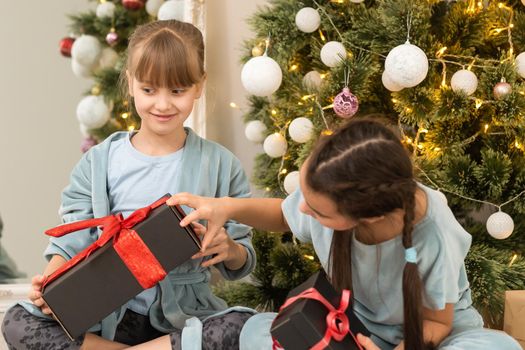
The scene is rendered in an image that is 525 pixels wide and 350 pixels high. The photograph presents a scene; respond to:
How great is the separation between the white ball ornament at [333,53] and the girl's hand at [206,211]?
1.73ft

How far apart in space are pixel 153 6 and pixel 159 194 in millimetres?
831

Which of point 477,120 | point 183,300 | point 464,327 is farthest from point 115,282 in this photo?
point 477,120

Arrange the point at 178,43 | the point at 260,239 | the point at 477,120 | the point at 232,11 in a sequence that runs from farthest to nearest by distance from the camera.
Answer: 1. the point at 232,11
2. the point at 260,239
3. the point at 477,120
4. the point at 178,43

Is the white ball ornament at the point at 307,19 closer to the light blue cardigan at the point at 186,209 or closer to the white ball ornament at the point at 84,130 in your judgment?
the light blue cardigan at the point at 186,209

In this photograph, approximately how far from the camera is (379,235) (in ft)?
4.40

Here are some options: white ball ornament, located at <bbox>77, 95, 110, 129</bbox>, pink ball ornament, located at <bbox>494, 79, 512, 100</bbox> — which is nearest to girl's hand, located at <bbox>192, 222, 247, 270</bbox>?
pink ball ornament, located at <bbox>494, 79, 512, 100</bbox>

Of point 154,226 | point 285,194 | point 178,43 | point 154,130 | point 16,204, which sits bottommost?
point 16,204

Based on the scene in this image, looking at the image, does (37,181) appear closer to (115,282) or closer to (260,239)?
(260,239)

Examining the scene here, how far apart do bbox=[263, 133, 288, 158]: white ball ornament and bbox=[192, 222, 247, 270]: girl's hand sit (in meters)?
0.37

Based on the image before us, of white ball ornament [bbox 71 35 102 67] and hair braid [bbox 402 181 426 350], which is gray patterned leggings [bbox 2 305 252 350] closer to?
hair braid [bbox 402 181 426 350]

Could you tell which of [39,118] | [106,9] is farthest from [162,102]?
[39,118]

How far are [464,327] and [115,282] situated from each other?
67 cm

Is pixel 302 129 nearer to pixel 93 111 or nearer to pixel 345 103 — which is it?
pixel 345 103

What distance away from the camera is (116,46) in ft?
7.47
